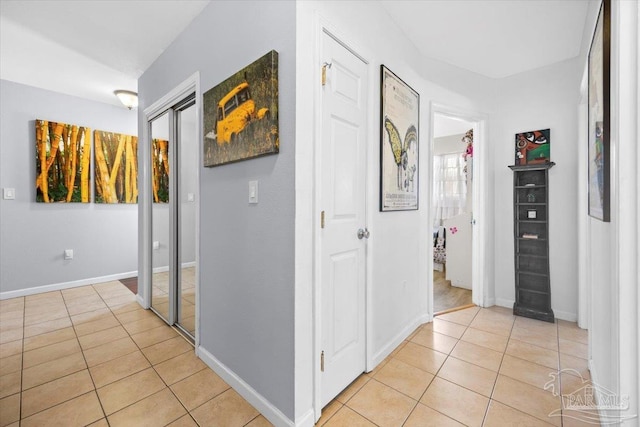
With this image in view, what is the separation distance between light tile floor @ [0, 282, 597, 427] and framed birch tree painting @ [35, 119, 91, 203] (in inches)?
62.2

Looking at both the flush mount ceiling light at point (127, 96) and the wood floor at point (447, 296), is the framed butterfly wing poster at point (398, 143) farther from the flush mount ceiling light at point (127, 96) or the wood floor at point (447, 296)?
the flush mount ceiling light at point (127, 96)

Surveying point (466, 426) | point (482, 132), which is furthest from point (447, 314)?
point (482, 132)

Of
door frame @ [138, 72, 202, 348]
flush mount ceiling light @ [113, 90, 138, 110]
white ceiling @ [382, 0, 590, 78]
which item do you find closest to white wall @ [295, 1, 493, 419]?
white ceiling @ [382, 0, 590, 78]

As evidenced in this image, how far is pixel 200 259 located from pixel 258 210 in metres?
0.83

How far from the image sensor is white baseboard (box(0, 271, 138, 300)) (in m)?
3.27

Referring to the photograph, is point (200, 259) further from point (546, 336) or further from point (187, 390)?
point (546, 336)

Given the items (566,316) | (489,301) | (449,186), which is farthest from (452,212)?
(566,316)

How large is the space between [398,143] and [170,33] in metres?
2.09

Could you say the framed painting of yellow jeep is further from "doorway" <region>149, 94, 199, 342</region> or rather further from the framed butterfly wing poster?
the framed butterfly wing poster

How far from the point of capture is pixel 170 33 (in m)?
2.28

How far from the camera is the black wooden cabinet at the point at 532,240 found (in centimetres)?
276

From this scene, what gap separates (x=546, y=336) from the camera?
2398 mm

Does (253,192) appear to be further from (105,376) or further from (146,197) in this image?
(146,197)

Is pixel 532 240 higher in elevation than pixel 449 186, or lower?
lower
